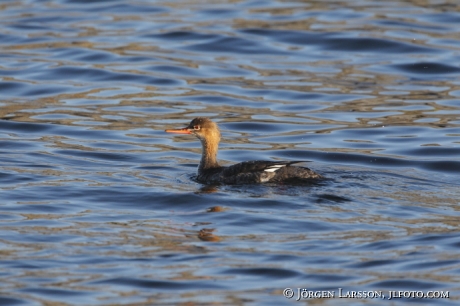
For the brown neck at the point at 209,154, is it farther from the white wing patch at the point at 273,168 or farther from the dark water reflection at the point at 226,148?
the white wing patch at the point at 273,168

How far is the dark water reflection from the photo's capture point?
8039 mm

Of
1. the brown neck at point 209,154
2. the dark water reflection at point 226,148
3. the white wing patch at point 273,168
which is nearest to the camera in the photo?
the dark water reflection at point 226,148

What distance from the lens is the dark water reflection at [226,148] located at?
804 cm

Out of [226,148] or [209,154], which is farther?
[226,148]

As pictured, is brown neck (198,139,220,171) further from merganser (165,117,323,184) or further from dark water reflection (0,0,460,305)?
dark water reflection (0,0,460,305)

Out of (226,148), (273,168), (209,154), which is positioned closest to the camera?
(273,168)

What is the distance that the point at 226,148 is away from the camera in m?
14.1

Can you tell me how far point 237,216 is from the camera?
9.89 m

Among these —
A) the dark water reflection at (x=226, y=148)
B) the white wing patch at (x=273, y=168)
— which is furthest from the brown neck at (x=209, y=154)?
the white wing patch at (x=273, y=168)

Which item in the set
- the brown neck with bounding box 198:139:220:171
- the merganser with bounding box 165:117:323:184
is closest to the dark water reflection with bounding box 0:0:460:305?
the merganser with bounding box 165:117:323:184

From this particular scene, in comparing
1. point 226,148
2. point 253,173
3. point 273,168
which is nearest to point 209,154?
point 253,173

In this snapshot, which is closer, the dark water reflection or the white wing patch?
the dark water reflection

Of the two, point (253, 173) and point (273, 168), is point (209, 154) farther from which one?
point (273, 168)

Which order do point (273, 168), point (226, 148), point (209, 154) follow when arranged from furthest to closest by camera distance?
1. point (226, 148)
2. point (209, 154)
3. point (273, 168)
